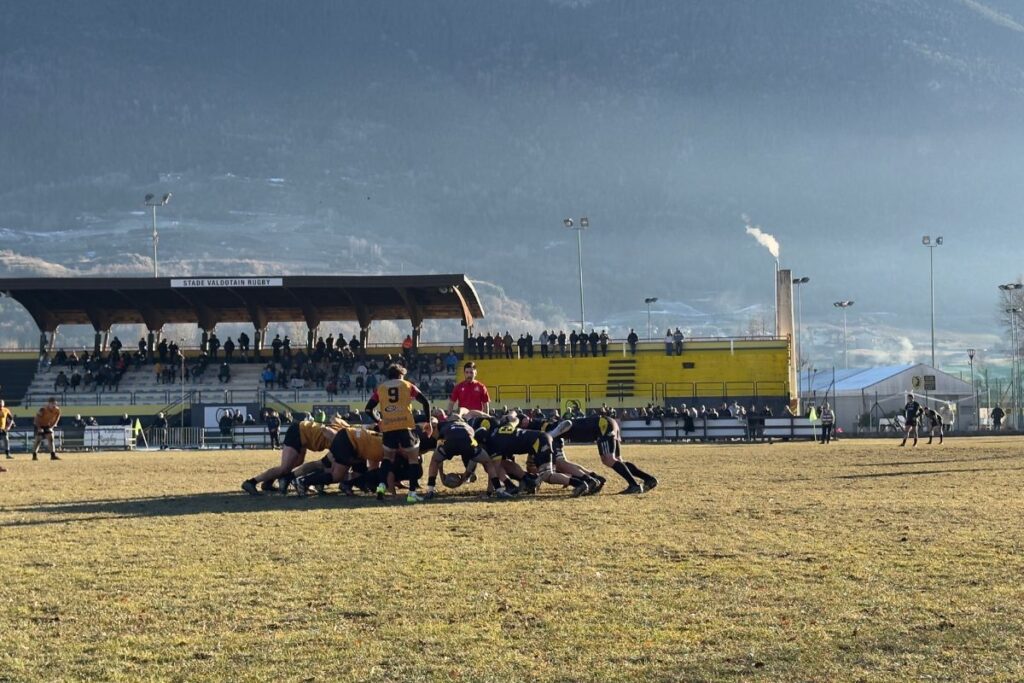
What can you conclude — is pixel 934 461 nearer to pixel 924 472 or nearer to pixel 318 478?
pixel 924 472

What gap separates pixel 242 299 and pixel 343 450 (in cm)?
4453

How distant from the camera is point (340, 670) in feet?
23.6

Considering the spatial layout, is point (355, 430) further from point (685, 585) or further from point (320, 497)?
point (685, 585)

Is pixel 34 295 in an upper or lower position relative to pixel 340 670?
upper

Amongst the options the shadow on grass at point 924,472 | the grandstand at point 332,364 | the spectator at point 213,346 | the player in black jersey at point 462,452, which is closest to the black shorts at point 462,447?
the player in black jersey at point 462,452

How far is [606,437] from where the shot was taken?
1861 centimetres

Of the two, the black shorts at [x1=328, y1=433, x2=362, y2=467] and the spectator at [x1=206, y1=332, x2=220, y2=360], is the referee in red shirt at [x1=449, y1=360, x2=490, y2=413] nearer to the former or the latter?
the black shorts at [x1=328, y1=433, x2=362, y2=467]

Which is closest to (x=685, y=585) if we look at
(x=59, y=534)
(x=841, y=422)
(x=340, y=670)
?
(x=340, y=670)

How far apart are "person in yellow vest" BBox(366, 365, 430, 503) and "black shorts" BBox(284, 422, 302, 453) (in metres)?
1.48

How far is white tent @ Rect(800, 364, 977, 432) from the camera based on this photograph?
6338 centimetres

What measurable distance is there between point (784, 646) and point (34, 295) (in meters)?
59.5

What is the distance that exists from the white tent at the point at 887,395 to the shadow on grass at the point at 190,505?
4490 centimetres

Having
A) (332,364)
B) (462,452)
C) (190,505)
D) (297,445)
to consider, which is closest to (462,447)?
(462,452)

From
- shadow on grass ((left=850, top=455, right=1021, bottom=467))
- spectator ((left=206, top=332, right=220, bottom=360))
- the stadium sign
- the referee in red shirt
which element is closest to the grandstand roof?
the stadium sign
